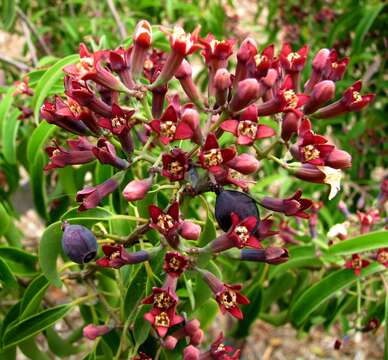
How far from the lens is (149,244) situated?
113 cm

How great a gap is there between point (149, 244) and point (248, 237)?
31cm

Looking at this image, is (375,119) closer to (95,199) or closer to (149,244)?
(149,244)

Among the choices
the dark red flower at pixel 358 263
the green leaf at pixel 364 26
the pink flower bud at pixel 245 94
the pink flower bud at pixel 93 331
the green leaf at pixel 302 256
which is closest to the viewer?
the pink flower bud at pixel 245 94

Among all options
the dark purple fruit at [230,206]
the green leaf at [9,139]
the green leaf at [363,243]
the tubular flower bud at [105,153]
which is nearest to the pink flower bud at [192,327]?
the dark purple fruit at [230,206]

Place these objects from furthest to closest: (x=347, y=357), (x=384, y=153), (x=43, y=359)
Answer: (x=347, y=357), (x=384, y=153), (x=43, y=359)

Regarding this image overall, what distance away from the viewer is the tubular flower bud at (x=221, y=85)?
0.86 m

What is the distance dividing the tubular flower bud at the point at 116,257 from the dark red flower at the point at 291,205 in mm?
223

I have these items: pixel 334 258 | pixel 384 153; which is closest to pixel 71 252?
pixel 334 258

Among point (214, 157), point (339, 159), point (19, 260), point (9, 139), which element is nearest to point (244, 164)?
point (214, 157)

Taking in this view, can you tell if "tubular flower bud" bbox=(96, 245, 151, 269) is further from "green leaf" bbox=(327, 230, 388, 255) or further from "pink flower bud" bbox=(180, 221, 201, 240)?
"green leaf" bbox=(327, 230, 388, 255)

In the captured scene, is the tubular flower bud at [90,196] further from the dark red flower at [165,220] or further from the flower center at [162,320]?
the flower center at [162,320]

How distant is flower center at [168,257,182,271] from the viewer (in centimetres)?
91

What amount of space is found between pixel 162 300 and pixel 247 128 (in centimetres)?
29

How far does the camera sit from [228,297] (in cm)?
95
